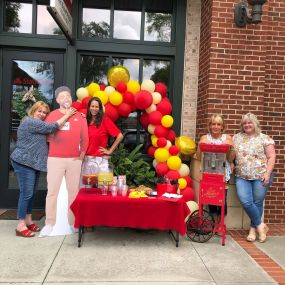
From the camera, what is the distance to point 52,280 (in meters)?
3.49

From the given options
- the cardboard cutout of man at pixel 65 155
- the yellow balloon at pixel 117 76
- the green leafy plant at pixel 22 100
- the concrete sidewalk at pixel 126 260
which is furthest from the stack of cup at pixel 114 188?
the green leafy plant at pixel 22 100

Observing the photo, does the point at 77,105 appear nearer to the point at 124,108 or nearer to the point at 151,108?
the point at 124,108

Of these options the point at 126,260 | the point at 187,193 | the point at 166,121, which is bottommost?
the point at 126,260

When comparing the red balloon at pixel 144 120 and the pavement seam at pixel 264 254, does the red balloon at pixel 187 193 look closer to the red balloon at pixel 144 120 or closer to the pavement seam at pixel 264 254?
the pavement seam at pixel 264 254

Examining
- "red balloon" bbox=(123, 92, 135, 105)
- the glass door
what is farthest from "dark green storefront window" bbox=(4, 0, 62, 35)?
"red balloon" bbox=(123, 92, 135, 105)

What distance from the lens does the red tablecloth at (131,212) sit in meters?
4.33

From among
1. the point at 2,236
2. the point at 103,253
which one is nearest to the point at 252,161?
the point at 103,253

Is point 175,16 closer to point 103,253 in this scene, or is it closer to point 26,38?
point 26,38

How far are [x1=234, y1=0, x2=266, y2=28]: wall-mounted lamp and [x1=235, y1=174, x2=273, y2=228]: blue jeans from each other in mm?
2238

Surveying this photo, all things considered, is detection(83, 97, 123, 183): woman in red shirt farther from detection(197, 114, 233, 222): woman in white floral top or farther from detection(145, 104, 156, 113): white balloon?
detection(197, 114, 233, 222): woman in white floral top

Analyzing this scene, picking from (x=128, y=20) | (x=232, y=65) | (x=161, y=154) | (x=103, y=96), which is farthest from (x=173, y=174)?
(x=128, y=20)

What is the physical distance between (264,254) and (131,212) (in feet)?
5.45

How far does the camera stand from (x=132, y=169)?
17.7ft

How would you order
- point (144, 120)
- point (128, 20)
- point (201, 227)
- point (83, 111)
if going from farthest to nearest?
point (128, 20) < point (144, 120) < point (83, 111) < point (201, 227)
